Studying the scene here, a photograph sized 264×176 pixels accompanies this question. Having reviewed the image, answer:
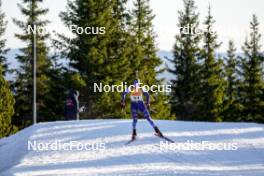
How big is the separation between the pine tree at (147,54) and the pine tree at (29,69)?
7.40m

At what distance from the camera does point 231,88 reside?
2261 inches

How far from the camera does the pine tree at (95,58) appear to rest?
40594mm

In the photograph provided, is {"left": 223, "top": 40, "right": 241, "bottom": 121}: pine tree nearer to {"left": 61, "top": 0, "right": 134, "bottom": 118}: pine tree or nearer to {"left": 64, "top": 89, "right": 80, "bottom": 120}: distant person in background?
{"left": 61, "top": 0, "right": 134, "bottom": 118}: pine tree

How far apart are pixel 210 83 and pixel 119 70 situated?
433 inches

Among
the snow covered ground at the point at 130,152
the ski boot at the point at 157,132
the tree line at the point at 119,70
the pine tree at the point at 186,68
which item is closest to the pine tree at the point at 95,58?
the tree line at the point at 119,70

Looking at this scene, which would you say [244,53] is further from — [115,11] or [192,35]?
[115,11]

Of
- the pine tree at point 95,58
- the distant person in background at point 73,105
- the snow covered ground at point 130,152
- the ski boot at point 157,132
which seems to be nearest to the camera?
the snow covered ground at point 130,152

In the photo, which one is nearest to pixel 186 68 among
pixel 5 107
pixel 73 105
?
pixel 5 107

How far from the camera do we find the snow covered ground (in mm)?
16172

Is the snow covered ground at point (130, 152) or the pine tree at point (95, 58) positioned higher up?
the pine tree at point (95, 58)

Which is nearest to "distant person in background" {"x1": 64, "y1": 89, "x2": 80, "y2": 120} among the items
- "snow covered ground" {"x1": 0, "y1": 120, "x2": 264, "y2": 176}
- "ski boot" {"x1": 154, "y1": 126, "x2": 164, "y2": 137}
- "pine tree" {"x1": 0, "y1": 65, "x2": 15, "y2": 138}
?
"snow covered ground" {"x1": 0, "y1": 120, "x2": 264, "y2": 176}

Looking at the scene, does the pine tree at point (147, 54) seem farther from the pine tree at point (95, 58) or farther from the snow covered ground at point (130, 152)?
the snow covered ground at point (130, 152)

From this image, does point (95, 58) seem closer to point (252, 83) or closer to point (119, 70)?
point (119, 70)

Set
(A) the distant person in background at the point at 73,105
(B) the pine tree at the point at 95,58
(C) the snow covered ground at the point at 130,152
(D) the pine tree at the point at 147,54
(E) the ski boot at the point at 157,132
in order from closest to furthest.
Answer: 1. (C) the snow covered ground at the point at 130,152
2. (E) the ski boot at the point at 157,132
3. (A) the distant person in background at the point at 73,105
4. (B) the pine tree at the point at 95,58
5. (D) the pine tree at the point at 147,54
